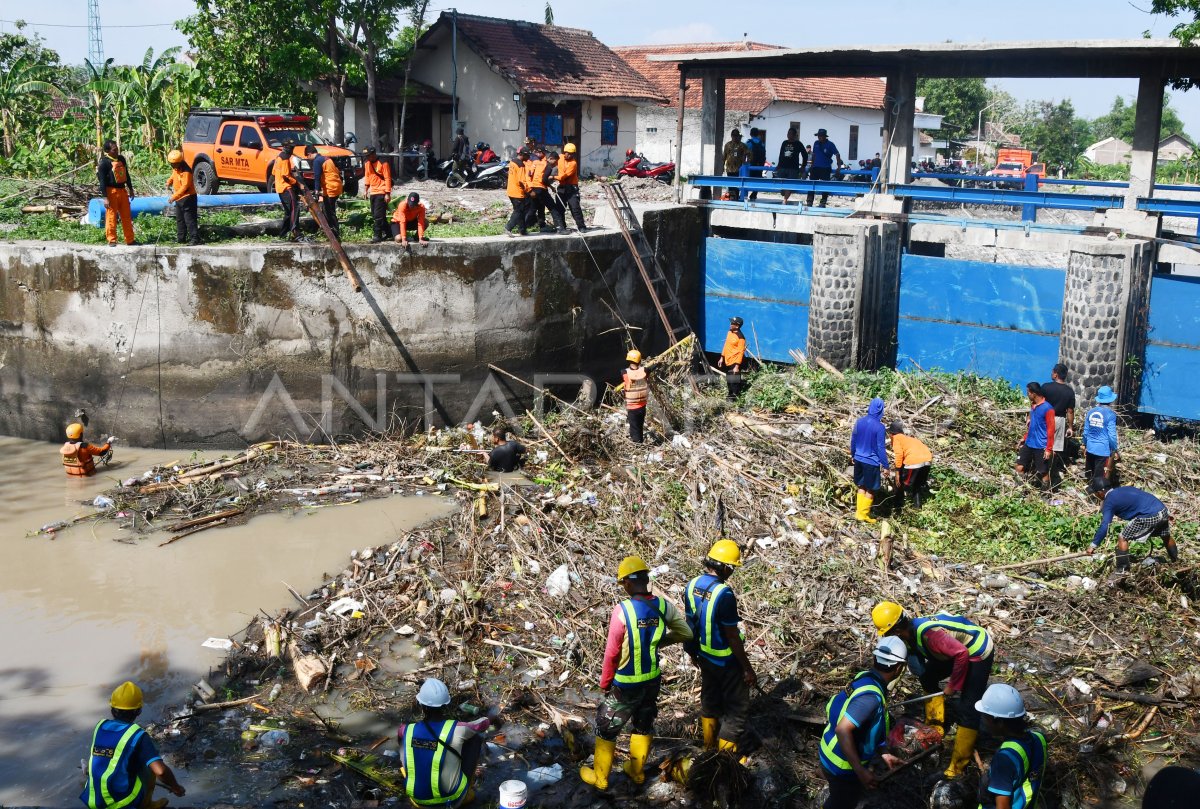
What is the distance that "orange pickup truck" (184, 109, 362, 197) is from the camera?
1728 centimetres

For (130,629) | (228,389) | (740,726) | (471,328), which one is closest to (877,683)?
(740,726)

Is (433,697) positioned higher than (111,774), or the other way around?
(433,697)

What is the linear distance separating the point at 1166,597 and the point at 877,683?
453 cm

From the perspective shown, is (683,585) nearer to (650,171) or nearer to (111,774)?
(111,774)

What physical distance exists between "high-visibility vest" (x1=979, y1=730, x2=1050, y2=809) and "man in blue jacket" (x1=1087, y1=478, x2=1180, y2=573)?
4.25 m

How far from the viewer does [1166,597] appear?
8602 mm

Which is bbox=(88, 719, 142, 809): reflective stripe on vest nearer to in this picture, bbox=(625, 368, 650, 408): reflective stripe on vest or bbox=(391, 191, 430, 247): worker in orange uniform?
bbox=(625, 368, 650, 408): reflective stripe on vest

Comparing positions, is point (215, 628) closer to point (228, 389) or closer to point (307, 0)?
point (228, 389)

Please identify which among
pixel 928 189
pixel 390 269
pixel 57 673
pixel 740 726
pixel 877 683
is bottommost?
pixel 57 673

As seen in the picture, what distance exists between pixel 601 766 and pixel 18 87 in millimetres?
24956

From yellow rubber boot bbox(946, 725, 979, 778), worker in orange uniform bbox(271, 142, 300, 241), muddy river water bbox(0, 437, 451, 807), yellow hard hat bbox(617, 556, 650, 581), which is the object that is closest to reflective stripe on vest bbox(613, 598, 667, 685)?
yellow hard hat bbox(617, 556, 650, 581)

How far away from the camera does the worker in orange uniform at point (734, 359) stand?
1415cm

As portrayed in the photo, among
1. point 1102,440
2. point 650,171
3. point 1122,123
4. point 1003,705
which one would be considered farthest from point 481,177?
point 1122,123

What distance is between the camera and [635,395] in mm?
12312
